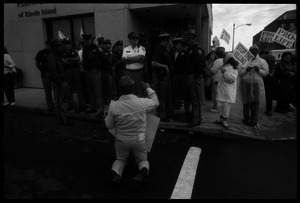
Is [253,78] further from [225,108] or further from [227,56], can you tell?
[225,108]

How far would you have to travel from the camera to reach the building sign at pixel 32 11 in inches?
433

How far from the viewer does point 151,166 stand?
13.1 ft

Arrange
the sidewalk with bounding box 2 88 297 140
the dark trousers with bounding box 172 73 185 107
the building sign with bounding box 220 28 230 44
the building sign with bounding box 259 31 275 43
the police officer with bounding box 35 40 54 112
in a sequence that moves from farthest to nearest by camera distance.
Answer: the building sign with bounding box 220 28 230 44 < the building sign with bounding box 259 31 275 43 < the police officer with bounding box 35 40 54 112 < the dark trousers with bounding box 172 73 185 107 < the sidewalk with bounding box 2 88 297 140

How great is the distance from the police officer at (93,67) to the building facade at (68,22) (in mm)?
3419

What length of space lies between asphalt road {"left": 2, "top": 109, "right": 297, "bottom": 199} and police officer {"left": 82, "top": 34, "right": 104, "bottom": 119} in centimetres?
106

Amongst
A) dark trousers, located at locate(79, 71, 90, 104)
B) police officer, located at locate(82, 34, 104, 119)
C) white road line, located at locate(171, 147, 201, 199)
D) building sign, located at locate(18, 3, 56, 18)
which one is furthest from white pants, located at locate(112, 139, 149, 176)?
building sign, located at locate(18, 3, 56, 18)

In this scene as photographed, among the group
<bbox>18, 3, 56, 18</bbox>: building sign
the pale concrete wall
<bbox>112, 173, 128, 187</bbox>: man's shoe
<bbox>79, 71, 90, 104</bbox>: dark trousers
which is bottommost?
<bbox>112, 173, 128, 187</bbox>: man's shoe

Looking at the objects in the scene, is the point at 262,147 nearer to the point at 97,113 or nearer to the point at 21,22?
the point at 97,113

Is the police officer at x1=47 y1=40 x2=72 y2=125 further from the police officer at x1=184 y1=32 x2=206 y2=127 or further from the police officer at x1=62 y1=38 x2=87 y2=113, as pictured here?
the police officer at x1=184 y1=32 x2=206 y2=127

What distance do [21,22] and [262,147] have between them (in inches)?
456

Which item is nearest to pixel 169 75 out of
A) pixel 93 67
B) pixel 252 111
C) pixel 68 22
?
pixel 93 67

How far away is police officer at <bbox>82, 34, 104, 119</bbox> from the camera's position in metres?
6.36

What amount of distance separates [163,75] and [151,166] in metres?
2.54

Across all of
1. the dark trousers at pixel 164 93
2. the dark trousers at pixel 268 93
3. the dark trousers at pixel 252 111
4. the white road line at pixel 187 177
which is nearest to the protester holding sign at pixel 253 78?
the dark trousers at pixel 252 111
